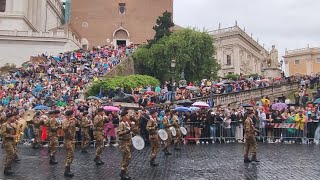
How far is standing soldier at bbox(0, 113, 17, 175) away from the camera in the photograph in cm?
1499

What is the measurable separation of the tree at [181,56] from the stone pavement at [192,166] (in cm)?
3084

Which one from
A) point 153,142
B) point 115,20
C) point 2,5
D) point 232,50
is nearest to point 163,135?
point 153,142

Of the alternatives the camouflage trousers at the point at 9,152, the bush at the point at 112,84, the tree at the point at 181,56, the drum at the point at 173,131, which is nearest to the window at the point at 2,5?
the tree at the point at 181,56

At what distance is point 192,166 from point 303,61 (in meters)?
93.8

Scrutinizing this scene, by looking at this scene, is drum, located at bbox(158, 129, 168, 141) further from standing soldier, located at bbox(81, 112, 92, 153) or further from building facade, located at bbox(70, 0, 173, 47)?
building facade, located at bbox(70, 0, 173, 47)

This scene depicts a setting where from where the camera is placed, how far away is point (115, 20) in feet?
237

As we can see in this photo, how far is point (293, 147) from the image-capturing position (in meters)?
22.6

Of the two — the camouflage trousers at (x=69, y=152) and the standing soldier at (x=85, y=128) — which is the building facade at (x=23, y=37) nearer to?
the standing soldier at (x=85, y=128)

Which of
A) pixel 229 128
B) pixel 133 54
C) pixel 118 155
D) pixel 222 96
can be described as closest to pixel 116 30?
pixel 133 54

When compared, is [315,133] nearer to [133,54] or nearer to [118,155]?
→ [118,155]

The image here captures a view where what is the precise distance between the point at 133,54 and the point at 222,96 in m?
21.5

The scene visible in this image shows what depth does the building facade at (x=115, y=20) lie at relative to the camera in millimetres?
71500

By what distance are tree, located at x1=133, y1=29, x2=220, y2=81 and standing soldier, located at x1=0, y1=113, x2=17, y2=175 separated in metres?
36.5

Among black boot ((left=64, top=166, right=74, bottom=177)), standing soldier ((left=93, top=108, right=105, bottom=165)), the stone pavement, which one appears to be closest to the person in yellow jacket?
the stone pavement
